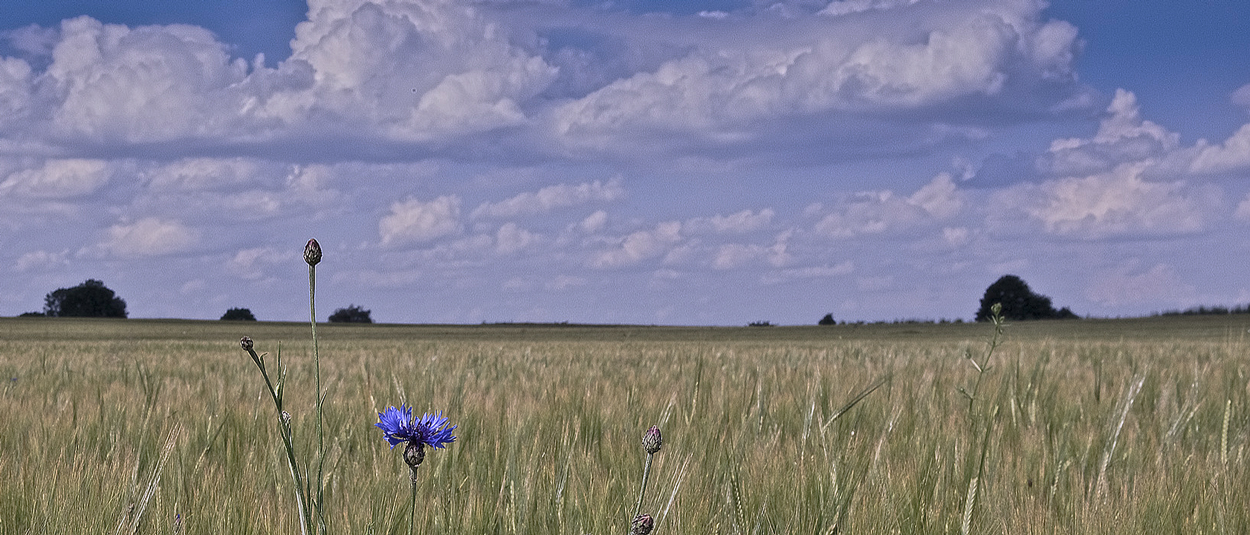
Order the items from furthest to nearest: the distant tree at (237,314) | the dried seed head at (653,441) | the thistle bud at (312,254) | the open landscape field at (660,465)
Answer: the distant tree at (237,314) → the open landscape field at (660,465) → the thistle bud at (312,254) → the dried seed head at (653,441)

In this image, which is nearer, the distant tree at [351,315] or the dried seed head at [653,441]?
the dried seed head at [653,441]

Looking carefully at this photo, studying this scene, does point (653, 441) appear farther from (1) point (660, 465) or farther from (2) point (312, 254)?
(1) point (660, 465)

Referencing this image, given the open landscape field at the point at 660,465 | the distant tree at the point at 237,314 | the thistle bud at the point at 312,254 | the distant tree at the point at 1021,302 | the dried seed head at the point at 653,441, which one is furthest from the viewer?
the distant tree at the point at 237,314

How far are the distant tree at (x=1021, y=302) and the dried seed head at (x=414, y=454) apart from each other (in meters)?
60.7

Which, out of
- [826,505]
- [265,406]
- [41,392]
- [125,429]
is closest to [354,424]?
[265,406]

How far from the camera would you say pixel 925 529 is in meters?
1.68

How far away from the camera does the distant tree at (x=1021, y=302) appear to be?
58.2 metres

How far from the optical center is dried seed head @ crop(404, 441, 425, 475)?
39.6 inches

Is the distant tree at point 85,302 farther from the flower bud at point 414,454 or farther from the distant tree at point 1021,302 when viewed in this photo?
the flower bud at point 414,454

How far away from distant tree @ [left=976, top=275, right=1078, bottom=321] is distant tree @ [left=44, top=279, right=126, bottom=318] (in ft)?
198

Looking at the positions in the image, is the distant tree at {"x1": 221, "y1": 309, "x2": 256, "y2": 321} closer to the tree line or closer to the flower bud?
the tree line

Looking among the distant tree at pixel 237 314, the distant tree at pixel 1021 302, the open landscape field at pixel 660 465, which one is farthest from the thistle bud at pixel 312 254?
the distant tree at pixel 237 314

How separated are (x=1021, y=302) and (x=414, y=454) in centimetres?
6383

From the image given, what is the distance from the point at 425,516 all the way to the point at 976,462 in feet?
4.71
